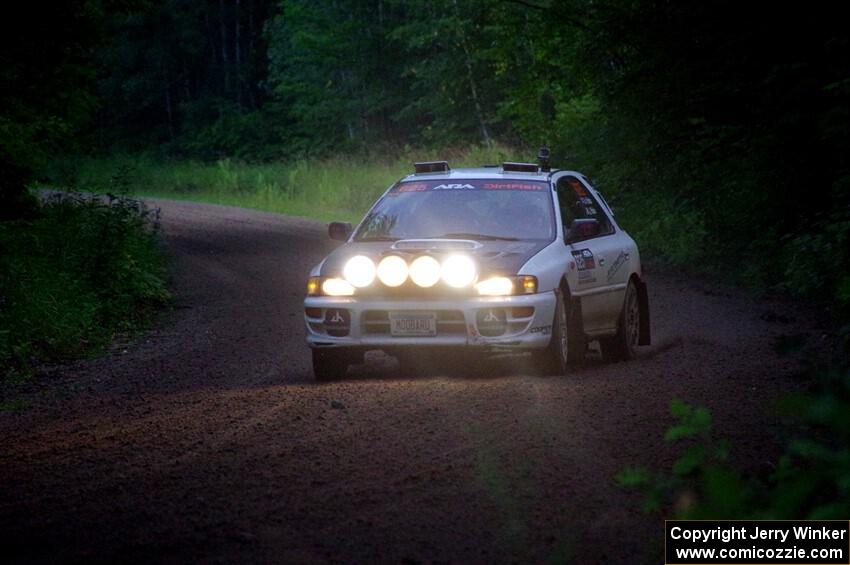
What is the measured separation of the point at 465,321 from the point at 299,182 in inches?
1199

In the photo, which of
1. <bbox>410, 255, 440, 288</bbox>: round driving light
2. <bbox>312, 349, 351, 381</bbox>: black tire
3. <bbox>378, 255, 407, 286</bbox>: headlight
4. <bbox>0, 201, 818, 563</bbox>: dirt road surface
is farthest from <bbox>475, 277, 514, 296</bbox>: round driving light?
<bbox>312, 349, 351, 381</bbox>: black tire

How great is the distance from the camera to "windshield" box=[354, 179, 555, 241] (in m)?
10.9

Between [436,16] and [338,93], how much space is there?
34.8 feet

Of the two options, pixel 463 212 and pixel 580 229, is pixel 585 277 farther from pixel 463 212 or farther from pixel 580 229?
pixel 463 212

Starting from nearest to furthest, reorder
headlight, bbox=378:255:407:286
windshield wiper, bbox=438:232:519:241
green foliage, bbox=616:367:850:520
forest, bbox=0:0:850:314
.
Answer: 1. green foliage, bbox=616:367:850:520
2. headlight, bbox=378:255:407:286
3. windshield wiper, bbox=438:232:519:241
4. forest, bbox=0:0:850:314

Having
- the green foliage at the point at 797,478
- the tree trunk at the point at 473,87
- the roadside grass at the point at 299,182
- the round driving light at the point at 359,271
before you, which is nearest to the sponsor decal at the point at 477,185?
the round driving light at the point at 359,271

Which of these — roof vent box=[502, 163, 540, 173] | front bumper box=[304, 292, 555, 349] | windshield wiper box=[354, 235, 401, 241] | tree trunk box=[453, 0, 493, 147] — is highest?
tree trunk box=[453, 0, 493, 147]

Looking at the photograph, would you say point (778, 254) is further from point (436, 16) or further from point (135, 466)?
point (436, 16)

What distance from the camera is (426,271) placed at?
991cm

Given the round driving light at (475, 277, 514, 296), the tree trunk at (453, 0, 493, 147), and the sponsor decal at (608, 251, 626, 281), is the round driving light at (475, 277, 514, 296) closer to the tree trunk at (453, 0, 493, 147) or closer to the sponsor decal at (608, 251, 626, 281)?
the sponsor decal at (608, 251, 626, 281)

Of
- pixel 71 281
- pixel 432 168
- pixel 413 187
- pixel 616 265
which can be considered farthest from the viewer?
pixel 71 281

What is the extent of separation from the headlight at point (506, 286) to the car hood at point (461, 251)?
0.05m

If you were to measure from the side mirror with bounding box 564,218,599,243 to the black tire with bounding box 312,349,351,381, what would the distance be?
2.09 metres

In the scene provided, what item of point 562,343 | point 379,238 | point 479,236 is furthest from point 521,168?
point 562,343
